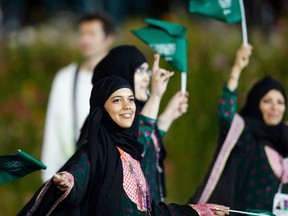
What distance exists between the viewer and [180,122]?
12695mm

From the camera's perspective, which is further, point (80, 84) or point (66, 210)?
point (80, 84)

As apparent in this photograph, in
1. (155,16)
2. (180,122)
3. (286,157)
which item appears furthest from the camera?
(155,16)

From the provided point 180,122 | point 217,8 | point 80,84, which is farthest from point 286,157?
point 180,122

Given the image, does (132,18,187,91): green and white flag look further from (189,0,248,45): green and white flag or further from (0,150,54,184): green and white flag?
(0,150,54,184): green and white flag

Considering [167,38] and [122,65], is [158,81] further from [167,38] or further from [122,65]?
[167,38]

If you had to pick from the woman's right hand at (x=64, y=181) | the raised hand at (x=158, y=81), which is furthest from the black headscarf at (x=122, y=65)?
the woman's right hand at (x=64, y=181)

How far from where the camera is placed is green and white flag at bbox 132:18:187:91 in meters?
9.08

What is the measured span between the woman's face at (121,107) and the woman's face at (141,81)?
87cm

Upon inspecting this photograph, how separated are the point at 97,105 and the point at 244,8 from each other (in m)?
2.54

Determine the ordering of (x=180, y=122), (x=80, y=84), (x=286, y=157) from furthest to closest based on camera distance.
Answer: (x=180, y=122)
(x=80, y=84)
(x=286, y=157)

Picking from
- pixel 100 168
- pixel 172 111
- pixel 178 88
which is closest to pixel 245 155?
pixel 172 111

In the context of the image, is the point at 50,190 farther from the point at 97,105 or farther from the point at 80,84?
the point at 80,84

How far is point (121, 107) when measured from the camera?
744 cm

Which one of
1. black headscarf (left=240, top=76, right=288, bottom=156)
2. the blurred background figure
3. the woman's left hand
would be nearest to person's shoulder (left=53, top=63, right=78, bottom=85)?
the blurred background figure
